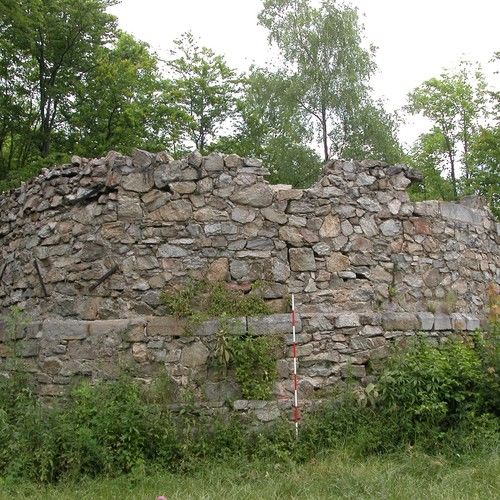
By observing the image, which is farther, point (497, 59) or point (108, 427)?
point (497, 59)

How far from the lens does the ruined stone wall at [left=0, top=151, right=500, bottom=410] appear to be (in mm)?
7309

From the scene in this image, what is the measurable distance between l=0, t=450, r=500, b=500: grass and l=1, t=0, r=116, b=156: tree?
1418cm

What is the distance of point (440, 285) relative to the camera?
28.1ft

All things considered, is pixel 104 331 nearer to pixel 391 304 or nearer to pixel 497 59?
pixel 391 304

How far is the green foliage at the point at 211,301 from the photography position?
7.33m

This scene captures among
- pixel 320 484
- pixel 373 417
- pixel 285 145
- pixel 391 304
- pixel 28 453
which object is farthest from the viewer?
pixel 285 145

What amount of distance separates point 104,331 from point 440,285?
13.9 ft

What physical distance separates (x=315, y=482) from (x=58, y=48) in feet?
52.5

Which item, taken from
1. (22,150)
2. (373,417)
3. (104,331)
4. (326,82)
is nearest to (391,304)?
(373,417)

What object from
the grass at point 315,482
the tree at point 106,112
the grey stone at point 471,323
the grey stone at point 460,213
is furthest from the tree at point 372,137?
the grass at point 315,482

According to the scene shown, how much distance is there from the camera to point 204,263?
7551mm

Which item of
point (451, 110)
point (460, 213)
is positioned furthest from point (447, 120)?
point (460, 213)

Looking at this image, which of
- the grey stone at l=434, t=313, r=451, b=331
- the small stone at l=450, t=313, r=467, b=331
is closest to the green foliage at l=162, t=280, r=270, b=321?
the grey stone at l=434, t=313, r=451, b=331

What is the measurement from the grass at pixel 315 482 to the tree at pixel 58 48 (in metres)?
14.2
